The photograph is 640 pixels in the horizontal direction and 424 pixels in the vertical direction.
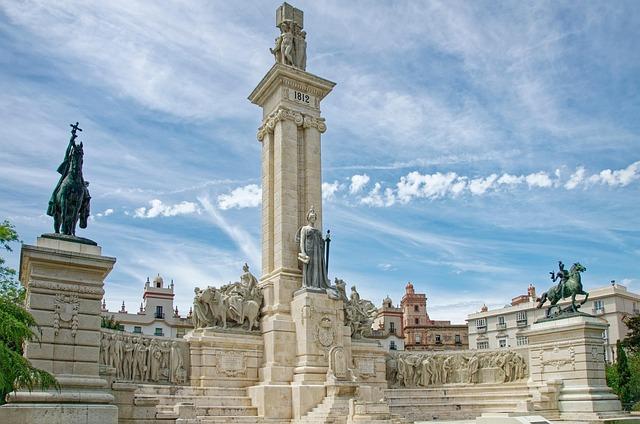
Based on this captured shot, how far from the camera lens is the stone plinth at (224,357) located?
2308 cm

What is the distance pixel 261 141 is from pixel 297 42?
470cm

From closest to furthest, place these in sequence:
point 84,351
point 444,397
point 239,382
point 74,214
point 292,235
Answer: point 84,351, point 74,214, point 239,382, point 292,235, point 444,397

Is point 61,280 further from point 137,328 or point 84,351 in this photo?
point 137,328

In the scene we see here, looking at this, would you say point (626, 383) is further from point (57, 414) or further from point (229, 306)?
point (57, 414)

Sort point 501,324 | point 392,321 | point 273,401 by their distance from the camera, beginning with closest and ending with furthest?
1. point 273,401
2. point 501,324
3. point 392,321

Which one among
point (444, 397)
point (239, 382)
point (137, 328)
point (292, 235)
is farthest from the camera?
point (137, 328)

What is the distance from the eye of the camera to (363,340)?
1065 inches

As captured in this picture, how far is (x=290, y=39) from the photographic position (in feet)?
93.0

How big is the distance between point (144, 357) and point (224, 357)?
2.91 m

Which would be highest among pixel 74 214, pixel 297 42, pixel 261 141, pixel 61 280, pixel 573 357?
pixel 297 42

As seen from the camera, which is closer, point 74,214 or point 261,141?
point 74,214

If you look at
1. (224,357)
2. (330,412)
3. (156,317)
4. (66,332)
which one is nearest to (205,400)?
(224,357)

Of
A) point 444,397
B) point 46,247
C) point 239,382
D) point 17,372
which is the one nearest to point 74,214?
point 46,247

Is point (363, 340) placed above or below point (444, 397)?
above
